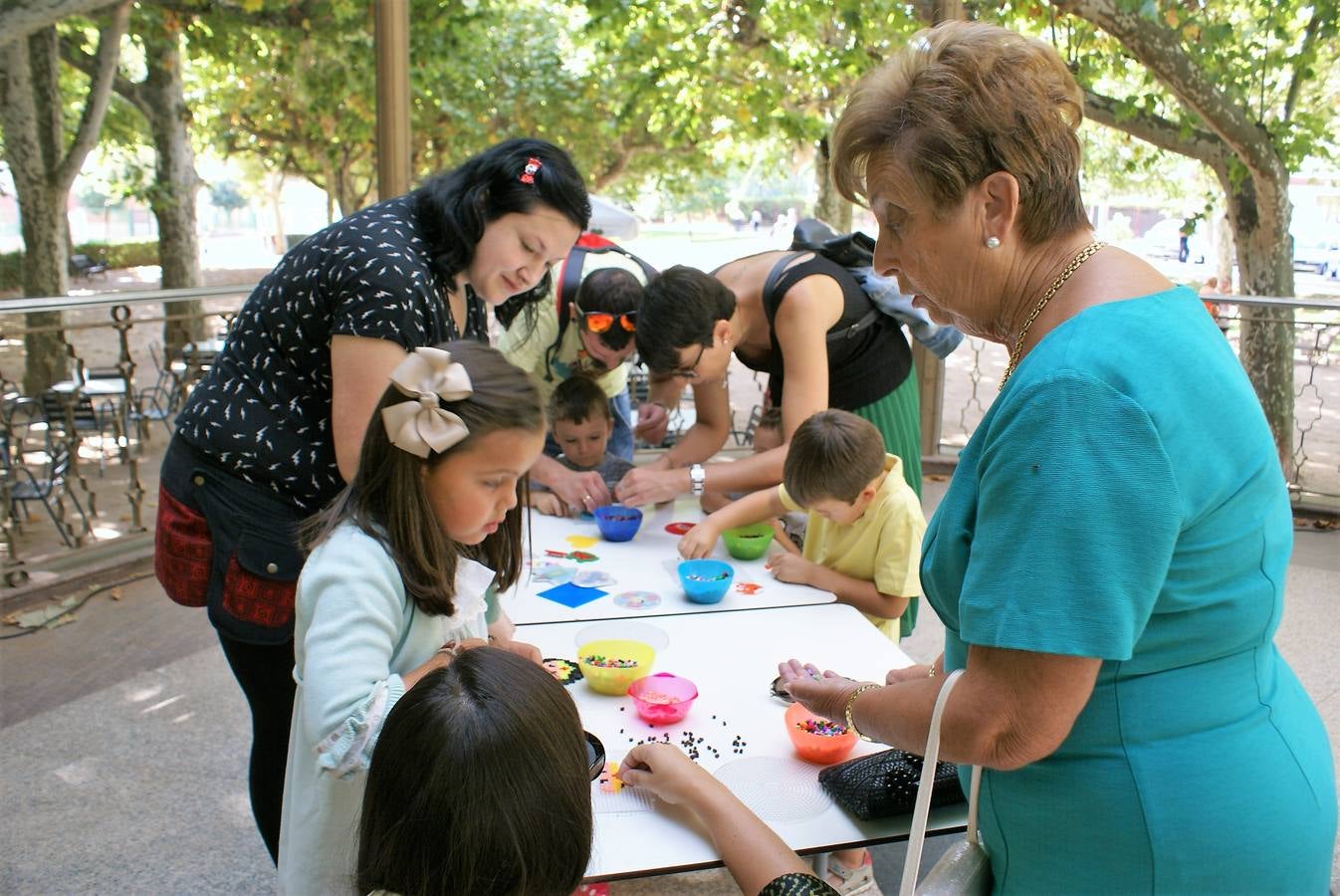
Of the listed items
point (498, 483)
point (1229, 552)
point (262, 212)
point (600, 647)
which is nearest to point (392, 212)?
point (498, 483)

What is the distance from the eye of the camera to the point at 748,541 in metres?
2.61

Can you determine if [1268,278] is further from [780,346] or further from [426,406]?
[426,406]

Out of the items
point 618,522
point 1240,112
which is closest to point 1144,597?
point 618,522

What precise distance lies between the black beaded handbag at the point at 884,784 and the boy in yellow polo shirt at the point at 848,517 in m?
0.81

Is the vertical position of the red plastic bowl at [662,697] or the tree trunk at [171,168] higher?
the tree trunk at [171,168]

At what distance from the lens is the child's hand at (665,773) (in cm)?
144

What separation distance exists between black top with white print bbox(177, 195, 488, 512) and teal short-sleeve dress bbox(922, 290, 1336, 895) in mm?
992

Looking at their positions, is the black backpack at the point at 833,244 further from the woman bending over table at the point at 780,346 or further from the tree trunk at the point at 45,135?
the tree trunk at the point at 45,135

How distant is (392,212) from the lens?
176 centimetres

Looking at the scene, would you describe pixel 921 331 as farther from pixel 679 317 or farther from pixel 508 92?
pixel 508 92

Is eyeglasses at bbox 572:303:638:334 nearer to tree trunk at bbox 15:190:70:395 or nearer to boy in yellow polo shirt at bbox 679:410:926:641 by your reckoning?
boy in yellow polo shirt at bbox 679:410:926:641

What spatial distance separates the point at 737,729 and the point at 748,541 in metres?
0.91

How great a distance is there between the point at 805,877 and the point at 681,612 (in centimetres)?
102

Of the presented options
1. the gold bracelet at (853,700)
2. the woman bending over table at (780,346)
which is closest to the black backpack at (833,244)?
the woman bending over table at (780,346)
